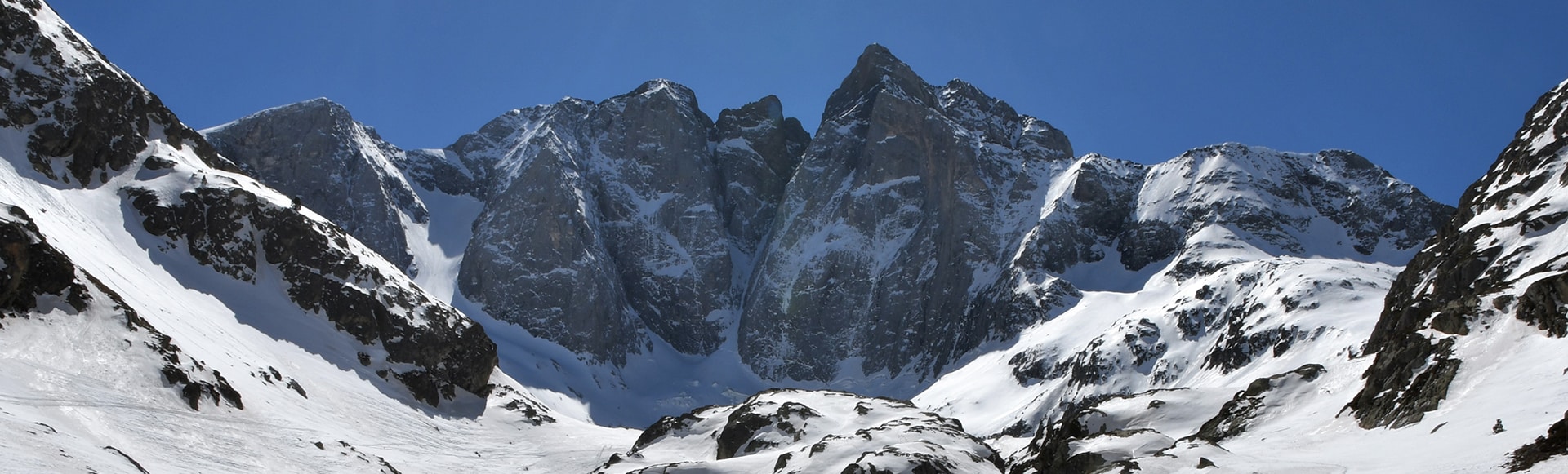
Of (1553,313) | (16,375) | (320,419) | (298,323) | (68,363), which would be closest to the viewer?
(1553,313)

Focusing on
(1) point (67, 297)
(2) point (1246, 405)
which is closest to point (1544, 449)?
(2) point (1246, 405)

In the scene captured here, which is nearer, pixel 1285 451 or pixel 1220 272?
pixel 1285 451

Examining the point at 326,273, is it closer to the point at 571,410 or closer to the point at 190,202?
the point at 190,202

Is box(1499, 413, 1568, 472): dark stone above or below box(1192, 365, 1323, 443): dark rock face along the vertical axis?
below

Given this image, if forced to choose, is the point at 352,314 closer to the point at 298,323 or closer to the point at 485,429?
the point at 298,323

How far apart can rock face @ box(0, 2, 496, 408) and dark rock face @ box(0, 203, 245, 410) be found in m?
26.1

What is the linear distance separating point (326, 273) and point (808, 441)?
64.9 metres

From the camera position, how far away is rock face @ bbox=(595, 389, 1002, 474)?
70.6 m

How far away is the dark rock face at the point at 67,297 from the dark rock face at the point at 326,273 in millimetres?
28826

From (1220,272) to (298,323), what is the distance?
12027 cm

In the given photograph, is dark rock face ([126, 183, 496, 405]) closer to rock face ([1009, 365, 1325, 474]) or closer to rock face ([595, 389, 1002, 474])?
rock face ([595, 389, 1002, 474])

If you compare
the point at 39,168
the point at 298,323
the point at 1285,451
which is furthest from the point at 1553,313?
the point at 39,168

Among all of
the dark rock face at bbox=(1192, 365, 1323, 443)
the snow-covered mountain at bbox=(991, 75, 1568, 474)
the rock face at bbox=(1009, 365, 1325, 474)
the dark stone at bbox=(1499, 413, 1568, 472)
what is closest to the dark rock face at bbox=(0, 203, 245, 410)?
the rock face at bbox=(1009, 365, 1325, 474)

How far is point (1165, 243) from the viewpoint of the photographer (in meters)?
196
